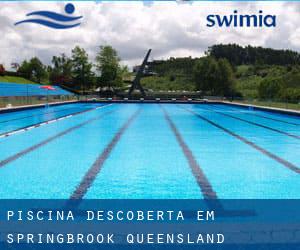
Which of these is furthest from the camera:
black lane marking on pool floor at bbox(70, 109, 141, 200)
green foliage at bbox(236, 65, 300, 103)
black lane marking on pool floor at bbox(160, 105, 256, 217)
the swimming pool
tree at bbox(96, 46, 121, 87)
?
tree at bbox(96, 46, 121, 87)

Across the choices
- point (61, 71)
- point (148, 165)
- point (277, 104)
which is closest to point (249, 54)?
point (61, 71)

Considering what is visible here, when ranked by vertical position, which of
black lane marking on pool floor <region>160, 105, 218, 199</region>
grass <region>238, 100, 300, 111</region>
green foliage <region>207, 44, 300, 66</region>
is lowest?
black lane marking on pool floor <region>160, 105, 218, 199</region>

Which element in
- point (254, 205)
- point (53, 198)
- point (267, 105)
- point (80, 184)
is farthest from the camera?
point (267, 105)

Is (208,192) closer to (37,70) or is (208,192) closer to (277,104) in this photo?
(277,104)

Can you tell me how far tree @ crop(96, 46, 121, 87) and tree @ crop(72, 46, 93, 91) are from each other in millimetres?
1474

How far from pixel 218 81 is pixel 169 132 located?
1879 inches

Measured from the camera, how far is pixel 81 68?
184 feet

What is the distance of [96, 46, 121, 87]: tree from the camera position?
184ft

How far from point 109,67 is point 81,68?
3.78m

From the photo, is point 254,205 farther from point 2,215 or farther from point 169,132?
point 169,132

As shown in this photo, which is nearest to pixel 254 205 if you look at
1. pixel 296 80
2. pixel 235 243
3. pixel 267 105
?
pixel 235 243

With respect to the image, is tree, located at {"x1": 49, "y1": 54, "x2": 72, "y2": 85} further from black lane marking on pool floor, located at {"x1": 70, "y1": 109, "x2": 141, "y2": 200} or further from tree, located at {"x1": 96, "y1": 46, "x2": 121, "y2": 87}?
black lane marking on pool floor, located at {"x1": 70, "y1": 109, "x2": 141, "y2": 200}

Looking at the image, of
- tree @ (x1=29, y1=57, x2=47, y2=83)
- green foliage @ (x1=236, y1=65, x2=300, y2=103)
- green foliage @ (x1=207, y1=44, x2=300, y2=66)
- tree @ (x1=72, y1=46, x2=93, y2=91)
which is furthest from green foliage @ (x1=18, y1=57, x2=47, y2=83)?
green foliage @ (x1=207, y1=44, x2=300, y2=66)

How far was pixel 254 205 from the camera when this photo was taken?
15.4 ft
